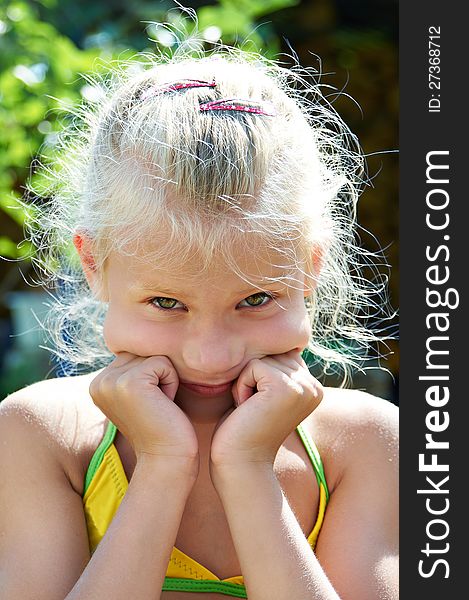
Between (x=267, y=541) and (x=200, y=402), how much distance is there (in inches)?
16.0

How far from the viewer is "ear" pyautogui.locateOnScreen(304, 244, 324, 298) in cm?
261

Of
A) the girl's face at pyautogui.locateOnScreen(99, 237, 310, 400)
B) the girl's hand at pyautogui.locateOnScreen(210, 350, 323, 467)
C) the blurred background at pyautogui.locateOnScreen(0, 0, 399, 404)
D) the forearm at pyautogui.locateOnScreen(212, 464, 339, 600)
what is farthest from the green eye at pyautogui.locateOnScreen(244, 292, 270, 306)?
the blurred background at pyautogui.locateOnScreen(0, 0, 399, 404)

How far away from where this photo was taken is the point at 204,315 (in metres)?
2.32

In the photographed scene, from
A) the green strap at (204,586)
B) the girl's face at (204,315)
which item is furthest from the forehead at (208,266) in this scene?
the green strap at (204,586)

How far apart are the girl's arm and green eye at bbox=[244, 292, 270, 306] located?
0.43 meters

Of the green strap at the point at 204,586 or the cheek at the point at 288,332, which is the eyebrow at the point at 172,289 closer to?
the cheek at the point at 288,332

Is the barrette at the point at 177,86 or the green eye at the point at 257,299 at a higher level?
the barrette at the point at 177,86

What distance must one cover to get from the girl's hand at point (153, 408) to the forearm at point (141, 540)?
5cm

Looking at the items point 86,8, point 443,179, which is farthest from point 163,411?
point 86,8

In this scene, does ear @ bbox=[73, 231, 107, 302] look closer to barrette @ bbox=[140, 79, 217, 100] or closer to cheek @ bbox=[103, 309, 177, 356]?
cheek @ bbox=[103, 309, 177, 356]

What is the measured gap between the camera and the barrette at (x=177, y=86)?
8.45 ft

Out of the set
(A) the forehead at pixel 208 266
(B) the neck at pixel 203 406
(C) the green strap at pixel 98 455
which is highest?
(A) the forehead at pixel 208 266

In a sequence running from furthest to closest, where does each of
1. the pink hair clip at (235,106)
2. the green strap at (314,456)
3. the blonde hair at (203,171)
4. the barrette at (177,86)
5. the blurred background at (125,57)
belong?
the blurred background at (125,57)
the green strap at (314,456)
the barrette at (177,86)
the pink hair clip at (235,106)
the blonde hair at (203,171)

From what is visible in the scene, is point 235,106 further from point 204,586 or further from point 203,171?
point 204,586
